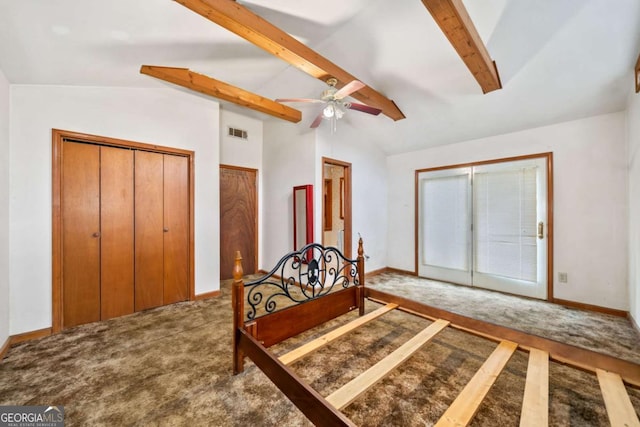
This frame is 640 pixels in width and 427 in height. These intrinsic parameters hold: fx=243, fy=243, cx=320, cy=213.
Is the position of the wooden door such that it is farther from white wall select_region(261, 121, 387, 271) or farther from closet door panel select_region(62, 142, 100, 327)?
closet door panel select_region(62, 142, 100, 327)

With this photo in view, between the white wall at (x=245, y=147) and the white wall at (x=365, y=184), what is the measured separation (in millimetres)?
1575

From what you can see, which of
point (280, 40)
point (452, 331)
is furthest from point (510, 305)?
point (280, 40)

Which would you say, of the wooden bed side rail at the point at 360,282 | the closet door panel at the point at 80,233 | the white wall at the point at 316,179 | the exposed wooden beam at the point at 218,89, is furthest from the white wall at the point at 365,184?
the closet door panel at the point at 80,233

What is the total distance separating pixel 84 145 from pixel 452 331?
4.49 meters

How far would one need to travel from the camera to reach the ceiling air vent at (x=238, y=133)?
14.9 ft

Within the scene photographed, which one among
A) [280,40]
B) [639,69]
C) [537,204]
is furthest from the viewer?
[537,204]

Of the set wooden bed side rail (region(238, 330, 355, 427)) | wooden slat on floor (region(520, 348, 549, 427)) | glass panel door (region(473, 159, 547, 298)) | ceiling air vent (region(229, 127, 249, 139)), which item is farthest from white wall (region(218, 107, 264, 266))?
wooden slat on floor (region(520, 348, 549, 427))

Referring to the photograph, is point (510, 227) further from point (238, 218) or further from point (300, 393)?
point (238, 218)

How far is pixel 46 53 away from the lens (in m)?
2.04

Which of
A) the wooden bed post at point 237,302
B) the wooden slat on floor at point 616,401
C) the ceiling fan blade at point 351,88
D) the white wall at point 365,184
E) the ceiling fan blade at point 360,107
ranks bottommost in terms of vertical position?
the wooden slat on floor at point 616,401

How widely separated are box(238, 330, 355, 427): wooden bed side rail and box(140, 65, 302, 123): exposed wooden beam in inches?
116

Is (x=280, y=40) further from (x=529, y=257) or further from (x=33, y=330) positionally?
(x=529, y=257)

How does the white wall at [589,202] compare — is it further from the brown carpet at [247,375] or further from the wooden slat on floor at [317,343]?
the wooden slat on floor at [317,343]

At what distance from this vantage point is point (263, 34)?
81.1 inches
